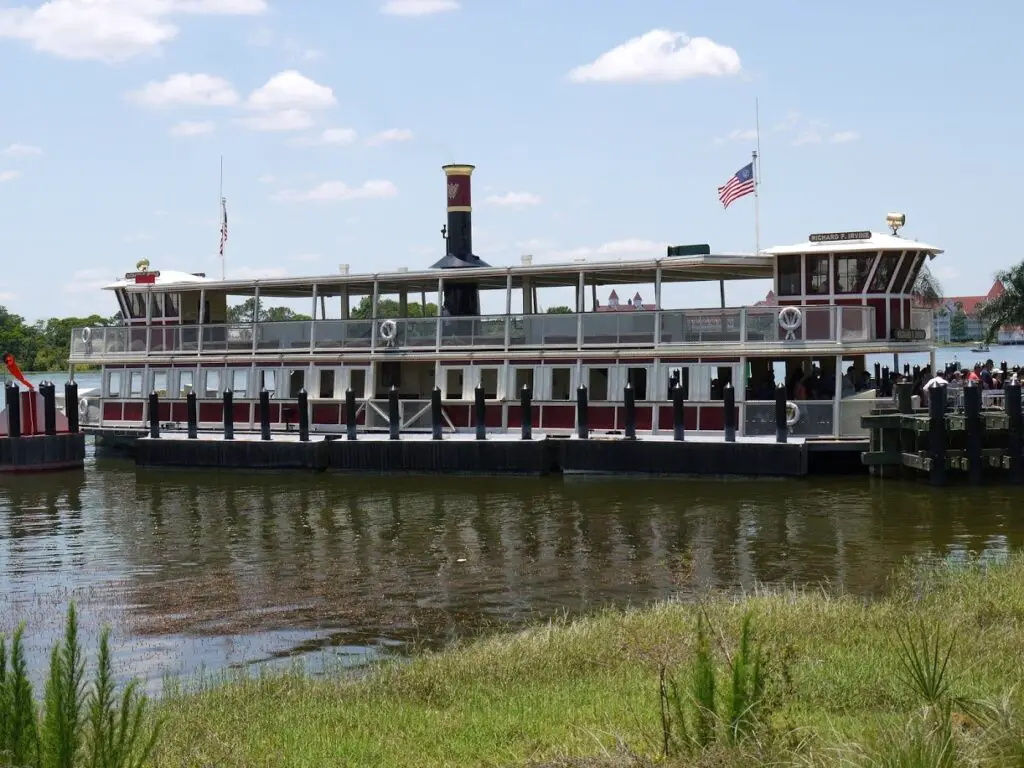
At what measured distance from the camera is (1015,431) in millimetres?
25531

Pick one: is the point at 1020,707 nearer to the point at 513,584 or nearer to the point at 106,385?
the point at 513,584

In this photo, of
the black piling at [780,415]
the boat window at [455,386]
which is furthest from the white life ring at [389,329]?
the black piling at [780,415]

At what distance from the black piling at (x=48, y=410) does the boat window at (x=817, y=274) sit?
20.9m

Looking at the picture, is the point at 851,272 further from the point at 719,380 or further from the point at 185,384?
the point at 185,384

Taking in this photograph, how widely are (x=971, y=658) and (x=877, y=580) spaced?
24.2 feet

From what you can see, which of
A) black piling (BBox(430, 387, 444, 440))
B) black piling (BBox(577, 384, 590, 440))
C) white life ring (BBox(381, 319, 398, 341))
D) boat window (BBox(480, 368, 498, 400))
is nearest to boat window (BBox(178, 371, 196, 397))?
white life ring (BBox(381, 319, 398, 341))

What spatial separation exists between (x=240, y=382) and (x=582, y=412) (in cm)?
1156

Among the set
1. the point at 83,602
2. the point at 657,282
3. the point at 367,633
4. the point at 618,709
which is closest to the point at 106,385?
the point at 657,282

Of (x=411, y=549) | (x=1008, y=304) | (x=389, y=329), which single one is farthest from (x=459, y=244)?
(x=1008, y=304)

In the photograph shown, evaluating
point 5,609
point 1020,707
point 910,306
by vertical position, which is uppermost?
point 910,306

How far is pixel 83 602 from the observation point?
58.8 feet

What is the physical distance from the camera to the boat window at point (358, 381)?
35.2 meters

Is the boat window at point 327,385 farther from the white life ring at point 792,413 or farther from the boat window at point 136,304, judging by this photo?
the white life ring at point 792,413

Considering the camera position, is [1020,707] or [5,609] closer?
[1020,707]
